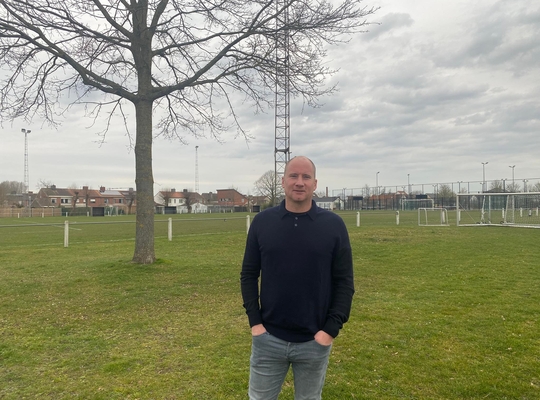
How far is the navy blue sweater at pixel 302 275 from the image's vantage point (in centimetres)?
217

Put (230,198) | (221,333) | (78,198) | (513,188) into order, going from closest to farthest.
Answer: (221,333), (513,188), (78,198), (230,198)

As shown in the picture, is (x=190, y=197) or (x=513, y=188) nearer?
(x=513, y=188)

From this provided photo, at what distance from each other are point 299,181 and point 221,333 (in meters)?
3.22

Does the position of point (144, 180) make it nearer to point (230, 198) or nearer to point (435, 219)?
point (435, 219)

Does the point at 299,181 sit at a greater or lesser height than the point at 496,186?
lesser

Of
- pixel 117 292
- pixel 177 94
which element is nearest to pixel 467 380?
pixel 117 292

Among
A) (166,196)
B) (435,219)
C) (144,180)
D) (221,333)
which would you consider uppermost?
(166,196)

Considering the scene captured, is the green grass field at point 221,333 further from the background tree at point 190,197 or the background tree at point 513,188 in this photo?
the background tree at point 190,197

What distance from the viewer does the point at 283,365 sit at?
2260 mm

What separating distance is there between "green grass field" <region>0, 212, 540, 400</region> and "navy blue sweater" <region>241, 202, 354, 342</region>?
1.45 m

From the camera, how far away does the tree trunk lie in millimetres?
8930

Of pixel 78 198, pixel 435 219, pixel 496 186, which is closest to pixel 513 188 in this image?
pixel 496 186

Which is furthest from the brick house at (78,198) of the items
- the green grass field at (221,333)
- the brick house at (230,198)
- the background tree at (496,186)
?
the green grass field at (221,333)

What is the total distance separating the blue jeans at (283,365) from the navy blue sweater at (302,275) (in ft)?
0.19
